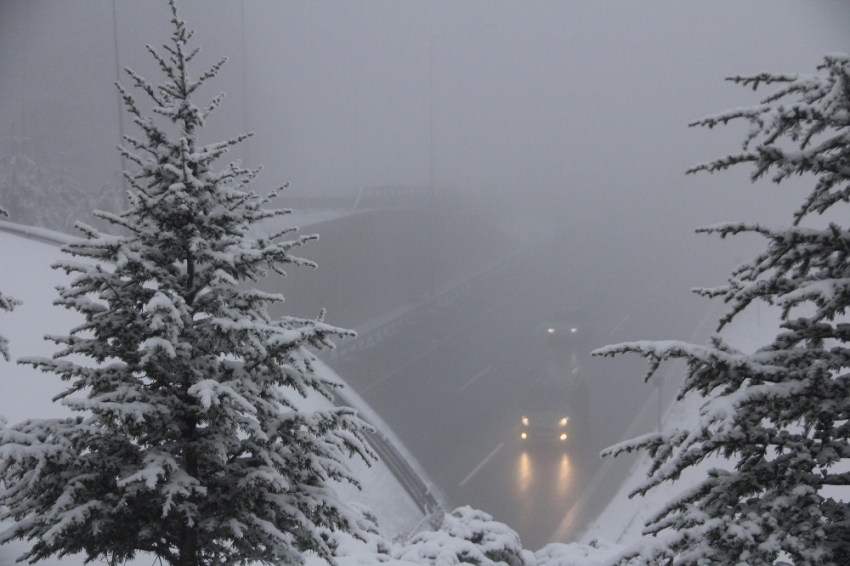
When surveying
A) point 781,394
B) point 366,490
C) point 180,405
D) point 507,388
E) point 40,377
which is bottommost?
point 507,388

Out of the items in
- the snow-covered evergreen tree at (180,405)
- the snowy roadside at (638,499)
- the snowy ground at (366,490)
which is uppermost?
the snow-covered evergreen tree at (180,405)

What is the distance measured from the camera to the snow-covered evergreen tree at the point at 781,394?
11.2 ft

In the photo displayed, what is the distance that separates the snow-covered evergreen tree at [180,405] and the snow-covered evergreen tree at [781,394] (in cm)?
286

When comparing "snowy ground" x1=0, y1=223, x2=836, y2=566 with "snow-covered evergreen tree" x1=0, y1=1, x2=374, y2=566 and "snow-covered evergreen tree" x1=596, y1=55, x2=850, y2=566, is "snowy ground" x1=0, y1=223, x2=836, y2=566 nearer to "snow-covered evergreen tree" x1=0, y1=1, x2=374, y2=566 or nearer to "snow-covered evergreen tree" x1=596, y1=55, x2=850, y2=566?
"snow-covered evergreen tree" x1=0, y1=1, x2=374, y2=566

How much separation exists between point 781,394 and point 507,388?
2427 centimetres

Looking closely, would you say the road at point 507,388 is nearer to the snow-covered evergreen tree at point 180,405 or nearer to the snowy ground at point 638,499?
the snowy ground at point 638,499

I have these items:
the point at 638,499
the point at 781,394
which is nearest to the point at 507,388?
the point at 638,499

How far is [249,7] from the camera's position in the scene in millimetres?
96938

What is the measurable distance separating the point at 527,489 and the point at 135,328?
622 inches

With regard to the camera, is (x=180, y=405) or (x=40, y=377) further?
(x=40, y=377)

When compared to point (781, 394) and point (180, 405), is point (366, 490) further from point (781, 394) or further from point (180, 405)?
point (781, 394)

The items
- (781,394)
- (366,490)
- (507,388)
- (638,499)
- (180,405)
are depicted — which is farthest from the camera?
(507,388)

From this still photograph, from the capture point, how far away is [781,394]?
350 cm

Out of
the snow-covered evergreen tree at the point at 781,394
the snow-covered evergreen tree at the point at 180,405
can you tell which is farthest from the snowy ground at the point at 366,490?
the snow-covered evergreen tree at the point at 781,394
